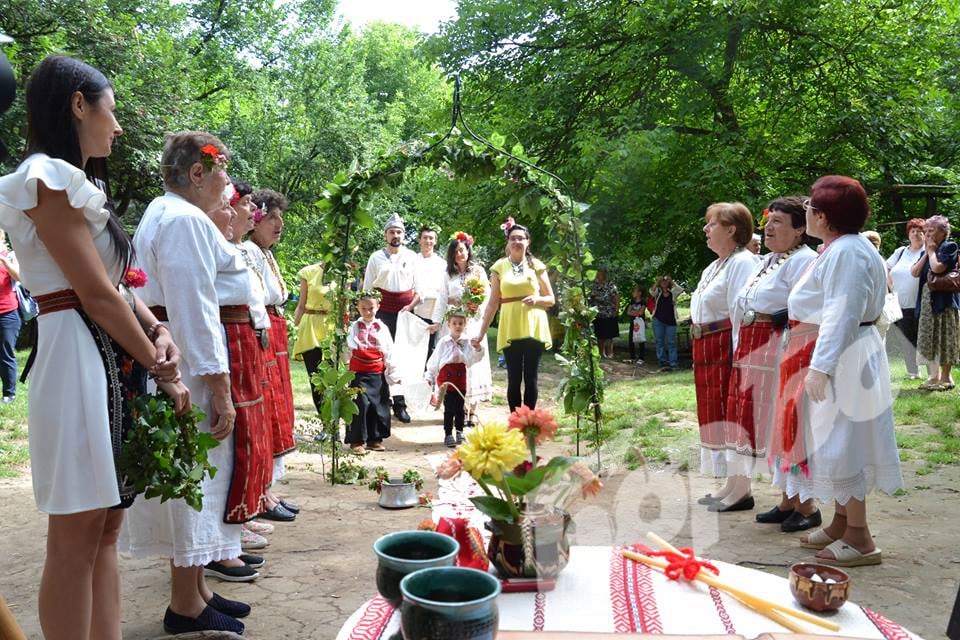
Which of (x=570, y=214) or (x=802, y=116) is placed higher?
(x=802, y=116)

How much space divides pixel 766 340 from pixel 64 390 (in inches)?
148

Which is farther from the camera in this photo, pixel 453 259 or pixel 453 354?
pixel 453 259

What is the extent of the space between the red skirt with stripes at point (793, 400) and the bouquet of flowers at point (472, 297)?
3.69 metres

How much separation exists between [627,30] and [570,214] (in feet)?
31.9

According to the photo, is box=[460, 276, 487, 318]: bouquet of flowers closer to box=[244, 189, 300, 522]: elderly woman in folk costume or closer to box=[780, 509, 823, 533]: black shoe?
box=[244, 189, 300, 522]: elderly woman in folk costume

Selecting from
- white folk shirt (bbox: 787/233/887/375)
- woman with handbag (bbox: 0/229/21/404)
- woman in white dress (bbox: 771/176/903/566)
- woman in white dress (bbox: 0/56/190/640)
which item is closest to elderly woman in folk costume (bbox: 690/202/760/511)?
woman in white dress (bbox: 771/176/903/566)

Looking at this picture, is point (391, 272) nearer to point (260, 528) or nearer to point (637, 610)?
point (260, 528)

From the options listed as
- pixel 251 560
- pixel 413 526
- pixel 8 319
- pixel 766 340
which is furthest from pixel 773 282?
pixel 8 319

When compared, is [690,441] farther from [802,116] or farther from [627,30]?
[627,30]

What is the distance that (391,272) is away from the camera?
8.44 meters

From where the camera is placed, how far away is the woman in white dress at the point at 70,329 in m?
2.20

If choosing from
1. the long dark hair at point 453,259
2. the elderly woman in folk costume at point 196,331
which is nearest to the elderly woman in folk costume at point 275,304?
the elderly woman in folk costume at point 196,331

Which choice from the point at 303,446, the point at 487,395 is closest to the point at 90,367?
the point at 303,446

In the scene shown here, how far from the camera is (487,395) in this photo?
7.89 meters
